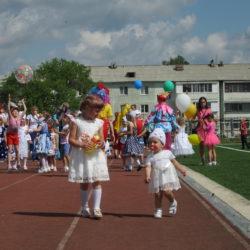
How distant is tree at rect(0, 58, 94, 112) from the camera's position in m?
110

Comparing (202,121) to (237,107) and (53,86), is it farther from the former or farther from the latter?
(53,86)

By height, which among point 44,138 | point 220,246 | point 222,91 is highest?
point 222,91

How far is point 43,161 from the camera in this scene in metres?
19.8

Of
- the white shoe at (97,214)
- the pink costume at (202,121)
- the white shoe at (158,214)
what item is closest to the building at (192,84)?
the pink costume at (202,121)

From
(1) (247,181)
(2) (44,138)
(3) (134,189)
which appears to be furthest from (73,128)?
(2) (44,138)

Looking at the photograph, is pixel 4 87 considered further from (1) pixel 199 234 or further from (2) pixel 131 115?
(1) pixel 199 234

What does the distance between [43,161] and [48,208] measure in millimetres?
8749

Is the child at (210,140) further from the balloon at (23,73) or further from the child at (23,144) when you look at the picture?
the balloon at (23,73)

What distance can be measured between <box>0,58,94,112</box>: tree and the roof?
7276mm

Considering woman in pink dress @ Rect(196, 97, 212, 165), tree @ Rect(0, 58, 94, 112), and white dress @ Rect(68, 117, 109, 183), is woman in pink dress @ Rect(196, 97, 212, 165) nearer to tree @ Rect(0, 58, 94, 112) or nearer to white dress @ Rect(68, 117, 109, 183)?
white dress @ Rect(68, 117, 109, 183)

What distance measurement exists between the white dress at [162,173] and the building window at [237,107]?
3628 inches

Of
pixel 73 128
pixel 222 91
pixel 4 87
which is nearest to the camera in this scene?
pixel 73 128

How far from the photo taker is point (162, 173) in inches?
395

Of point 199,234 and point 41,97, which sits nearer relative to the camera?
point 199,234
